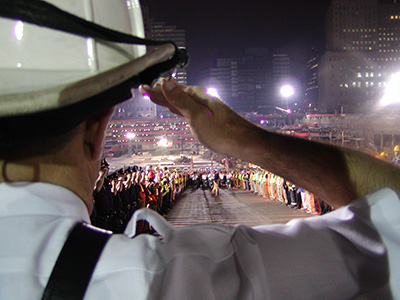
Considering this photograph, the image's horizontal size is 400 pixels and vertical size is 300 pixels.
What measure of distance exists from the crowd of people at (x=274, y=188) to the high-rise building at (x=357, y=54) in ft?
256

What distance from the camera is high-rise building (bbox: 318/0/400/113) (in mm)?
100375

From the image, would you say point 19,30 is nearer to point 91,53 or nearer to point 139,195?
point 91,53

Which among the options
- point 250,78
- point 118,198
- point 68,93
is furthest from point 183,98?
point 250,78

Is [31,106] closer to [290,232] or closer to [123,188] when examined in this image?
[290,232]

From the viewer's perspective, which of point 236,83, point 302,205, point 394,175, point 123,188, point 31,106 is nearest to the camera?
point 31,106

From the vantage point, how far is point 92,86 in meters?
0.76

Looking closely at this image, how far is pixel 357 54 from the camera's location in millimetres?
103562

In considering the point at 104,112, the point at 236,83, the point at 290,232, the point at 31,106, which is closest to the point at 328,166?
the point at 290,232

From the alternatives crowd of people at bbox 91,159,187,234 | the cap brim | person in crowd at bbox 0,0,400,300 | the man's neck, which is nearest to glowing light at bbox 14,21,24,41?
person in crowd at bbox 0,0,400,300

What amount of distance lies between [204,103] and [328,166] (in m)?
0.50

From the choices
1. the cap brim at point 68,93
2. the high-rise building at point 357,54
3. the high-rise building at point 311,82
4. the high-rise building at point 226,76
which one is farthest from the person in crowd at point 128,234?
the high-rise building at point 226,76

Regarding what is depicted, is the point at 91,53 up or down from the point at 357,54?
down

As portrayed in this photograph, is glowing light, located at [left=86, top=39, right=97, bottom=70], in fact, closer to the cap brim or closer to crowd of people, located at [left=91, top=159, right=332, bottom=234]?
the cap brim

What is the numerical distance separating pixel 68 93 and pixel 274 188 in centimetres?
1775
